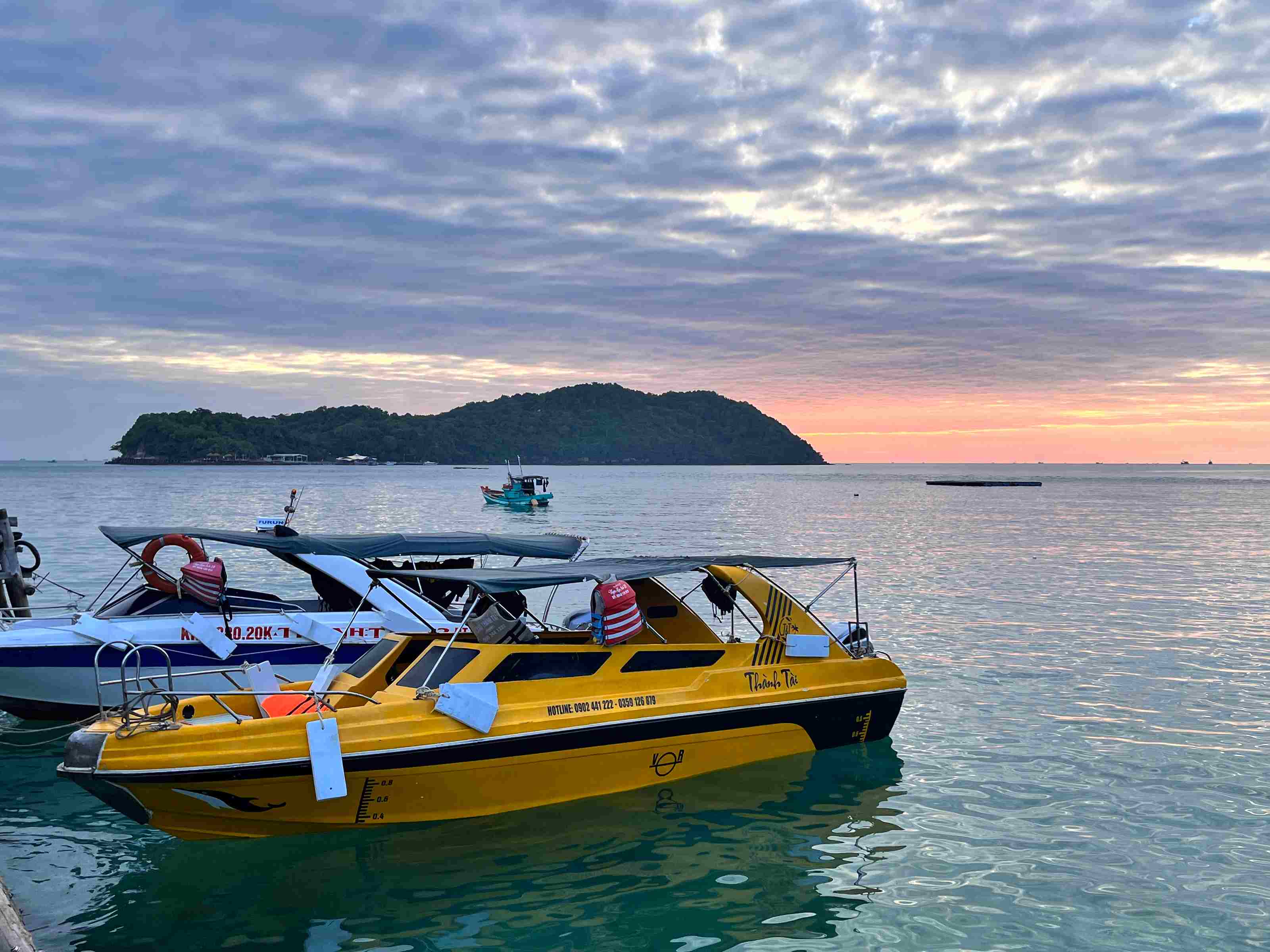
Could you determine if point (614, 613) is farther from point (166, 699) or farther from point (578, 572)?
point (166, 699)

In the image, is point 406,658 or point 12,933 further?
point 406,658

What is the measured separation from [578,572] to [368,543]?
4641 millimetres

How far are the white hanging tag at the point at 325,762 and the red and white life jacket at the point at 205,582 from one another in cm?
606

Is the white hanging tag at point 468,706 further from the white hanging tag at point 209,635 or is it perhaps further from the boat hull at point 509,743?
the white hanging tag at point 209,635

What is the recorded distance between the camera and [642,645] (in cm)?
1077

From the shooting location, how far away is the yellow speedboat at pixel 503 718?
862 centimetres

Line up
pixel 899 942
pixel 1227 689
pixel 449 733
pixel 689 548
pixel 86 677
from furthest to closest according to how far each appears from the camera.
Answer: pixel 689 548
pixel 1227 689
pixel 86 677
pixel 449 733
pixel 899 942

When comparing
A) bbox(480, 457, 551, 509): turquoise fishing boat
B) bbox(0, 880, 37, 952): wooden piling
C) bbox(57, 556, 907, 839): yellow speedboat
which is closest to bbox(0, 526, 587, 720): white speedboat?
bbox(57, 556, 907, 839): yellow speedboat

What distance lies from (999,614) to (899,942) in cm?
1748

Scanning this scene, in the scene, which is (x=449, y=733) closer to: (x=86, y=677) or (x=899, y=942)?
(x=899, y=942)

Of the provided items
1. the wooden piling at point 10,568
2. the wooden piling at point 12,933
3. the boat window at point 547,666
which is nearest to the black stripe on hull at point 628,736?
the boat window at point 547,666

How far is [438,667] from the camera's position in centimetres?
996

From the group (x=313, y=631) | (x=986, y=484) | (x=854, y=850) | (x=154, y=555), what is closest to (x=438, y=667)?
(x=854, y=850)

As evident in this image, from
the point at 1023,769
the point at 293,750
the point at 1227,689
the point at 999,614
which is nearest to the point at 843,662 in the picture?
the point at 1023,769
